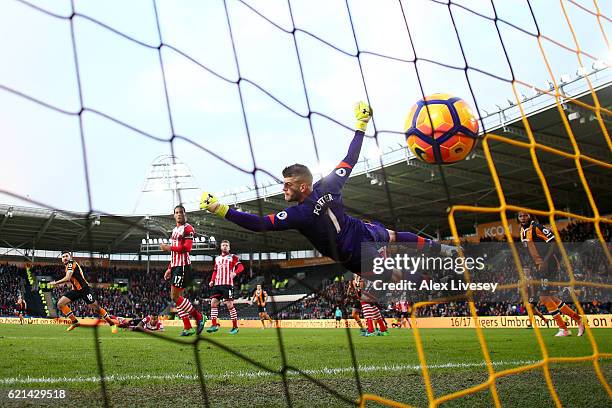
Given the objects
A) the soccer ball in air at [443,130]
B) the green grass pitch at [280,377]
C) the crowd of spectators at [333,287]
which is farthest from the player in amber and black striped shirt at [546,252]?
the crowd of spectators at [333,287]

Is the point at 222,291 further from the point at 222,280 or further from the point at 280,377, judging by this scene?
the point at 280,377

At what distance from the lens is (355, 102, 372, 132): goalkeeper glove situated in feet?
→ 13.8

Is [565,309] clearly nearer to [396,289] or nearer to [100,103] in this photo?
[100,103]

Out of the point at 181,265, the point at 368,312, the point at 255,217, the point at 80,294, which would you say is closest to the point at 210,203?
the point at 255,217

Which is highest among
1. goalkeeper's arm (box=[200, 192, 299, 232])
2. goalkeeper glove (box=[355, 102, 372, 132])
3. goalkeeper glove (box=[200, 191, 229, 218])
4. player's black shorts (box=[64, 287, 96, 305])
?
goalkeeper glove (box=[355, 102, 372, 132])

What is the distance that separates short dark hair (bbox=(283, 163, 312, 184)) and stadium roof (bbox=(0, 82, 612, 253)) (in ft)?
28.8

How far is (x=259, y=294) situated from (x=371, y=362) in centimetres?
909

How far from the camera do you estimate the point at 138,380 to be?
362cm

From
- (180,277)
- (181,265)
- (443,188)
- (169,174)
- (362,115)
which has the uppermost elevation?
(443,188)

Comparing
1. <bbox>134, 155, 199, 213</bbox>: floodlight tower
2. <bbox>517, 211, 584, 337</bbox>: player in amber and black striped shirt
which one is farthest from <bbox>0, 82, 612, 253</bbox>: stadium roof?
<bbox>517, 211, 584, 337</bbox>: player in amber and black striped shirt

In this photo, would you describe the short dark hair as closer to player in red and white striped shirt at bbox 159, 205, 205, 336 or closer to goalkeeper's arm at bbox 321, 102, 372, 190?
goalkeeper's arm at bbox 321, 102, 372, 190

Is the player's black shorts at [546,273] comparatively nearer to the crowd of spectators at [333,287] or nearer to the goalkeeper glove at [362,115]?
the goalkeeper glove at [362,115]

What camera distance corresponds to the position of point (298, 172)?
3826 millimetres

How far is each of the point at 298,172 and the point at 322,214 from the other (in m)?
0.33
